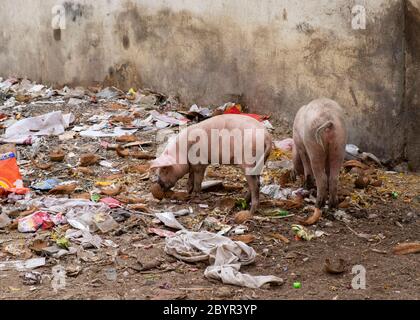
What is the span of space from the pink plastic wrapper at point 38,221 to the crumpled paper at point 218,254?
3.14ft

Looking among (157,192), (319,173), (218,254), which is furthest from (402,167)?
(218,254)

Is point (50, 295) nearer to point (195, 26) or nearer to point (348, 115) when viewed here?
point (348, 115)

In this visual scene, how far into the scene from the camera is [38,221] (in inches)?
217

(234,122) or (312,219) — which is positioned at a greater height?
(234,122)

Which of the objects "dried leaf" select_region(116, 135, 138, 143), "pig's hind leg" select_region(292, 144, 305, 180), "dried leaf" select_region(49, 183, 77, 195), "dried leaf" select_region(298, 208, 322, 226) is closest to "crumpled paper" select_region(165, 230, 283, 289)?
"dried leaf" select_region(298, 208, 322, 226)

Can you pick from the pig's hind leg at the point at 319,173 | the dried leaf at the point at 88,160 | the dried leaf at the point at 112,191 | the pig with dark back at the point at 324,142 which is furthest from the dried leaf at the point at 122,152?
the pig's hind leg at the point at 319,173

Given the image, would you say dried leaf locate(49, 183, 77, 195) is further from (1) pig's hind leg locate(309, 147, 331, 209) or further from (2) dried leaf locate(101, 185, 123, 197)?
(1) pig's hind leg locate(309, 147, 331, 209)

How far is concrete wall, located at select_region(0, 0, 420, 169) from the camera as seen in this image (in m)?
6.94

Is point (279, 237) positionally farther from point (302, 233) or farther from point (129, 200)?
point (129, 200)

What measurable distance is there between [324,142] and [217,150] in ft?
3.03

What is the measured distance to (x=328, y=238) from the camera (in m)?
5.43

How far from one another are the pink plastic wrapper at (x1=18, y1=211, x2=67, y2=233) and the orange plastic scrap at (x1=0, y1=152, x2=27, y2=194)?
81 cm

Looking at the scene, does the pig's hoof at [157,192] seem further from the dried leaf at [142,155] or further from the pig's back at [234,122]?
the dried leaf at [142,155]

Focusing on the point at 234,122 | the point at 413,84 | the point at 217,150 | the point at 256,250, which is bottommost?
the point at 256,250
